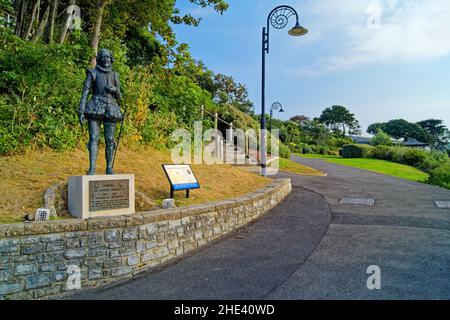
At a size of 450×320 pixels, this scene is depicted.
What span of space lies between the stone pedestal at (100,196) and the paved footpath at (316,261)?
1255 millimetres

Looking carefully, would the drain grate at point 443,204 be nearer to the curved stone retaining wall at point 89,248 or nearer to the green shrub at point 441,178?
the green shrub at point 441,178

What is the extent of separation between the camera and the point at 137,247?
4.45 metres

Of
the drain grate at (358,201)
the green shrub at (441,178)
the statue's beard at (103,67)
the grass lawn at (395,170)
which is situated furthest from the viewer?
the grass lawn at (395,170)

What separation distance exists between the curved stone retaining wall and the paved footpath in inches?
10.5

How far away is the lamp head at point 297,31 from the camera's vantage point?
980cm

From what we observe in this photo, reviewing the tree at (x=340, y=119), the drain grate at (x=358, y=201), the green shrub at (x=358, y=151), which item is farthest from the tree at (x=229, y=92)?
the tree at (x=340, y=119)

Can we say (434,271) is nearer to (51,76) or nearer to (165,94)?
(51,76)

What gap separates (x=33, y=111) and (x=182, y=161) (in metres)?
4.46

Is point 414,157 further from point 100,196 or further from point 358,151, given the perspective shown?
point 100,196

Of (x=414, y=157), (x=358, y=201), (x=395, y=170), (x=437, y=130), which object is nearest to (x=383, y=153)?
(x=414, y=157)

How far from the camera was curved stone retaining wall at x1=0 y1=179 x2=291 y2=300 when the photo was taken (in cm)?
359

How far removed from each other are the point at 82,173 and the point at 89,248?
2.73m

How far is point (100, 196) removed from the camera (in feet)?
15.7
